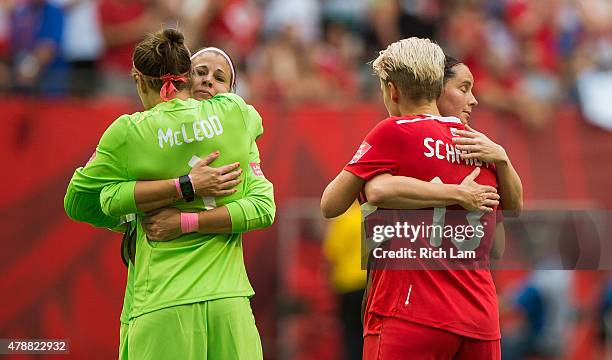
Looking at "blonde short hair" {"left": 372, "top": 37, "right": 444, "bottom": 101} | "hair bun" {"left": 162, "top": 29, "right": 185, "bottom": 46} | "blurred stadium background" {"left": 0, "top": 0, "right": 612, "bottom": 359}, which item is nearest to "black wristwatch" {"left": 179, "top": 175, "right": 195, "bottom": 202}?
"hair bun" {"left": 162, "top": 29, "right": 185, "bottom": 46}

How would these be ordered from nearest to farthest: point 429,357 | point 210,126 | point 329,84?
point 429,357, point 210,126, point 329,84

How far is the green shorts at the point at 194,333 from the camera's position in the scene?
5.00m

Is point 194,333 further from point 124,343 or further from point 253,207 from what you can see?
point 253,207

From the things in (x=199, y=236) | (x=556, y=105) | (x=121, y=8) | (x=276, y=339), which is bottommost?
(x=276, y=339)

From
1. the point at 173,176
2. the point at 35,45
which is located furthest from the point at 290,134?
the point at 173,176

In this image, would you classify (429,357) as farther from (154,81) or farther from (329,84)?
(329,84)

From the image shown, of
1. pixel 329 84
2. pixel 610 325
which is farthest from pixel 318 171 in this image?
pixel 610 325

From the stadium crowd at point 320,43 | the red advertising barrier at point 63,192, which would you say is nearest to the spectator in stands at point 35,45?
the stadium crowd at point 320,43

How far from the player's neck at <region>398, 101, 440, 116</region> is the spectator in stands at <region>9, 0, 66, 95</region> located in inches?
258

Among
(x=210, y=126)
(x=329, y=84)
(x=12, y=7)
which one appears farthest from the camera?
(x=329, y=84)

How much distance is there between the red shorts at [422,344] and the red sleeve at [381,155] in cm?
68

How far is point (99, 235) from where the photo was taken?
1105 centimetres

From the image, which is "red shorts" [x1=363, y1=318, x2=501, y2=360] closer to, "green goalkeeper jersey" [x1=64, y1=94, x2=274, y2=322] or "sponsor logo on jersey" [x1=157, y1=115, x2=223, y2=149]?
"green goalkeeper jersey" [x1=64, y1=94, x2=274, y2=322]

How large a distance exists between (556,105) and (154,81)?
26.1ft
